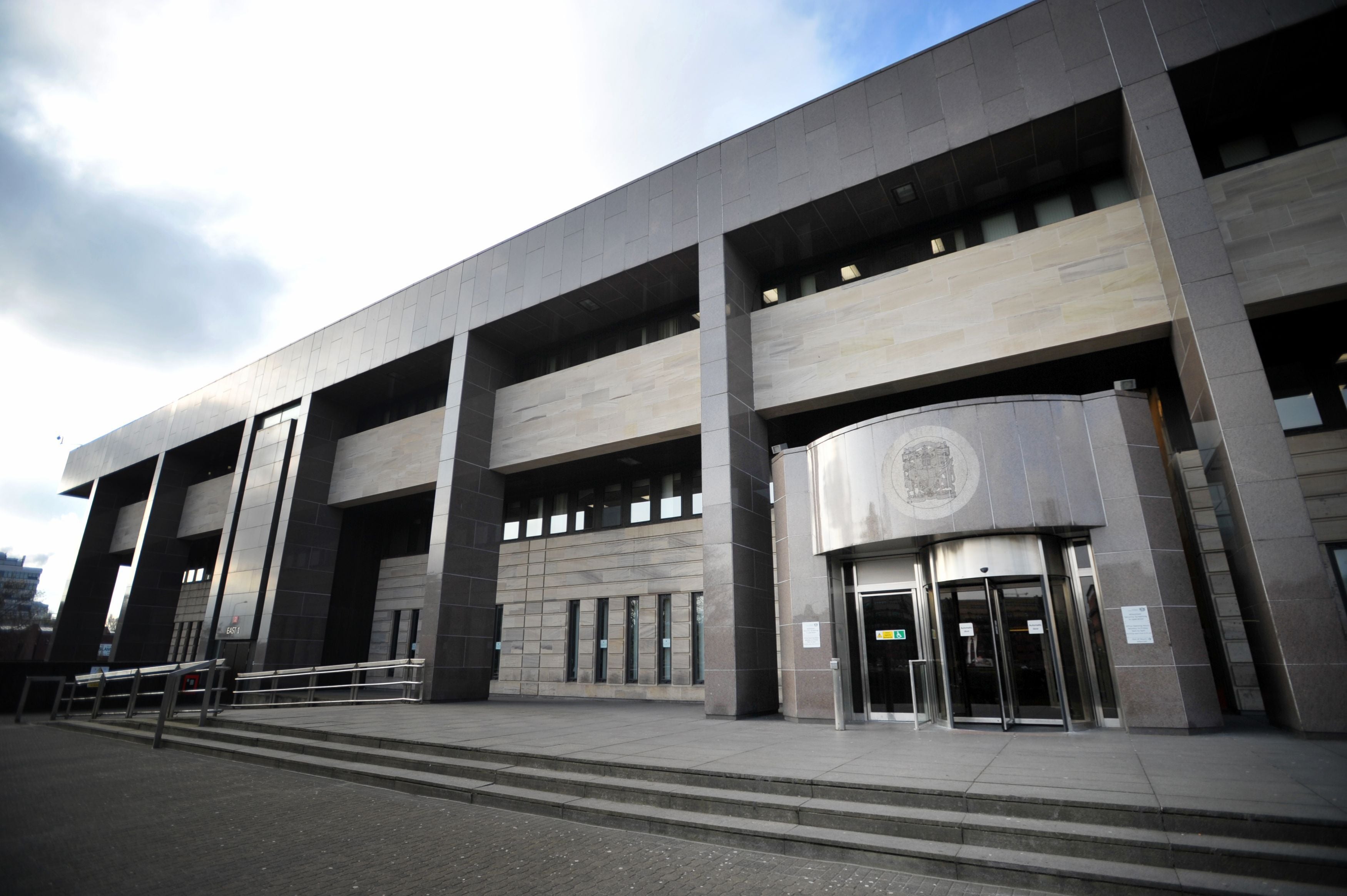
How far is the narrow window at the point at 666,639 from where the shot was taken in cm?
1989

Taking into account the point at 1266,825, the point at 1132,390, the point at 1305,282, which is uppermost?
the point at 1305,282

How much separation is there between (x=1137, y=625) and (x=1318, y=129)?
10.3 m

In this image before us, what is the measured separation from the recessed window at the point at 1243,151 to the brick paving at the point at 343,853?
14.9 m

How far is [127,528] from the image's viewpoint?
117ft

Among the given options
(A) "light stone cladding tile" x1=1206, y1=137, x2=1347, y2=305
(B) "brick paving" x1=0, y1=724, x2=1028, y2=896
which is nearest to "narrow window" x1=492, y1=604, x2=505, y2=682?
(B) "brick paving" x1=0, y1=724, x2=1028, y2=896

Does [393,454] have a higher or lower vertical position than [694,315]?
lower

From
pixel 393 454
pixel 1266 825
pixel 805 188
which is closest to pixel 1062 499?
pixel 1266 825

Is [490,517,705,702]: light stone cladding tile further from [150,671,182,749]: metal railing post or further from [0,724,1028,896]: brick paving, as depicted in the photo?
[0,724,1028,896]: brick paving

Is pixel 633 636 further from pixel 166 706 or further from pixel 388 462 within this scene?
pixel 166 706

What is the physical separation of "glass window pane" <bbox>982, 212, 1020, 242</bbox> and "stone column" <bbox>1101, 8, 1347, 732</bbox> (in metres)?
2.53

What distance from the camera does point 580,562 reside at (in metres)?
22.4

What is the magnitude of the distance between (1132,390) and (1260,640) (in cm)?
427

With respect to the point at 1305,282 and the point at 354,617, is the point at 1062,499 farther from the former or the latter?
the point at 354,617

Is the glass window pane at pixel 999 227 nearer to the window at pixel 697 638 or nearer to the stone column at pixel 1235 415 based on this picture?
the stone column at pixel 1235 415
